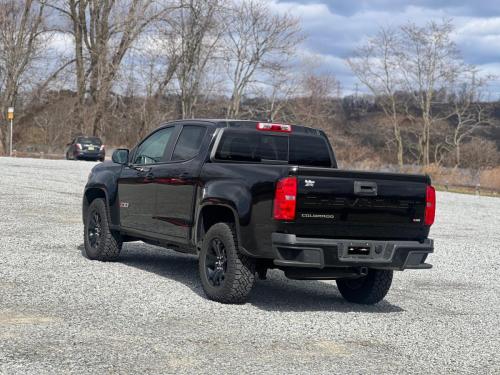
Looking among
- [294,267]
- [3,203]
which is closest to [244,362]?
[294,267]

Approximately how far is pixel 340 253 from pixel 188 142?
2.56 m

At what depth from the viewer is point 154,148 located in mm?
9969

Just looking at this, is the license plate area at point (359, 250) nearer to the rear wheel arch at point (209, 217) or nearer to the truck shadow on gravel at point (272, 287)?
the truck shadow on gravel at point (272, 287)

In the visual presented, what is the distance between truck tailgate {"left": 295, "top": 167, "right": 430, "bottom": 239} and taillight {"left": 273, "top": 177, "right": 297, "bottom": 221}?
57 millimetres

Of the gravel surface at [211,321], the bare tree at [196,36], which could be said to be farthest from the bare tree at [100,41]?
the gravel surface at [211,321]

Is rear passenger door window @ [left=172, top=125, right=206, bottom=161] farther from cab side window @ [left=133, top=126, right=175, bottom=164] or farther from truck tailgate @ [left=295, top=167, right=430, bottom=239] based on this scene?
truck tailgate @ [left=295, top=167, right=430, bottom=239]

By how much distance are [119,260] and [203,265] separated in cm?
294

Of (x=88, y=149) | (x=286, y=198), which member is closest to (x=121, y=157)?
(x=286, y=198)

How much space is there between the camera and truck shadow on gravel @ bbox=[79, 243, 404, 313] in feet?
27.7

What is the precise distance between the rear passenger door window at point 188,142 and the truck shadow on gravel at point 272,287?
4.84 feet

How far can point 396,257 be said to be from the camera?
7902 millimetres

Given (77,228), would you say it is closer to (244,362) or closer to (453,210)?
(244,362)

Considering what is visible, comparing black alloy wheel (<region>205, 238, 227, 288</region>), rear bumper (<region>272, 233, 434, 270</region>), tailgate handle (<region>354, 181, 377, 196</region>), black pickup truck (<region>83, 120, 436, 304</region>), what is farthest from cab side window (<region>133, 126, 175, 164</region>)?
tailgate handle (<region>354, 181, 377, 196</region>)

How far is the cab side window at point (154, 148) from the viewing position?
9.74 meters
